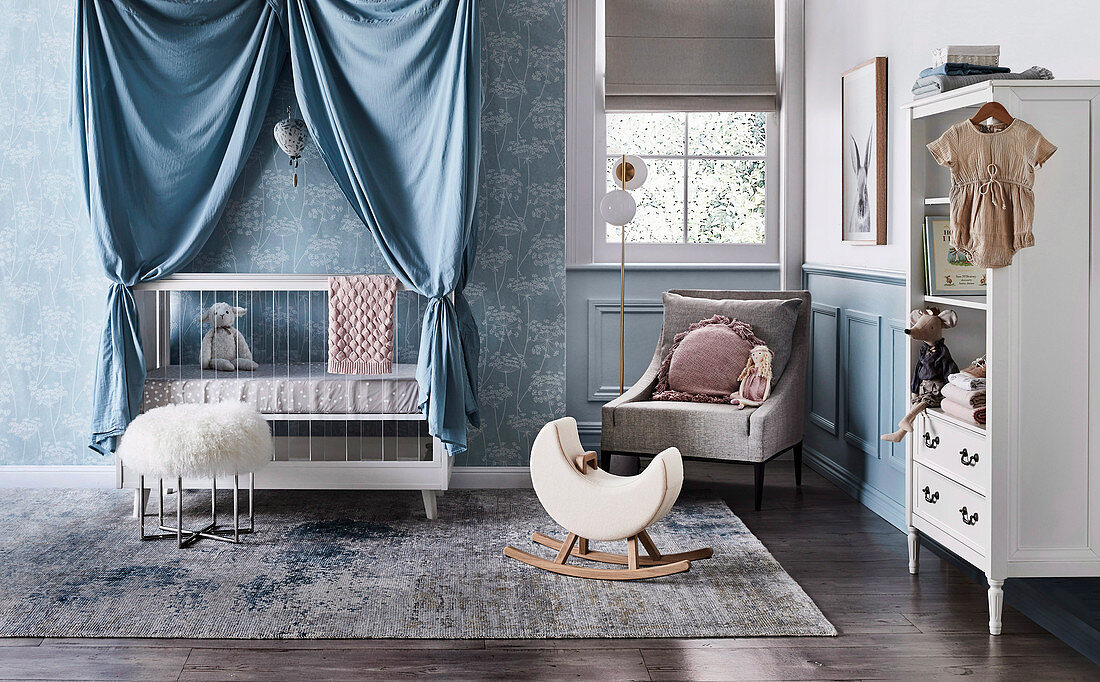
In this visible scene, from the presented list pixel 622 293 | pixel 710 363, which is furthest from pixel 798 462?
pixel 622 293

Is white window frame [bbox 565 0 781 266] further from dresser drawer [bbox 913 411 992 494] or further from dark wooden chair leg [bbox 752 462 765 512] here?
dresser drawer [bbox 913 411 992 494]

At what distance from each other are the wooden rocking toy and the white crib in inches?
30.4

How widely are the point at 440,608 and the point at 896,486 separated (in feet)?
6.09

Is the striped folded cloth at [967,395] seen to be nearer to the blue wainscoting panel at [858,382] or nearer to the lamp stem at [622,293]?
the blue wainscoting panel at [858,382]

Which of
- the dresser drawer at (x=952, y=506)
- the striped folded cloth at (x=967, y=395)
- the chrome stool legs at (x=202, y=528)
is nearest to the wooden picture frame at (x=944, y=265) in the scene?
the striped folded cloth at (x=967, y=395)

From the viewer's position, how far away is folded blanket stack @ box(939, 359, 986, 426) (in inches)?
104

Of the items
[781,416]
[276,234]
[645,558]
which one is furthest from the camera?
[276,234]

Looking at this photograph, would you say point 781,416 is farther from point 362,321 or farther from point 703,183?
point 362,321

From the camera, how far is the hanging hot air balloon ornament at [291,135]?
3.91 m

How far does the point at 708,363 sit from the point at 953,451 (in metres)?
1.49

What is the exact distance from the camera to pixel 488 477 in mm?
4238

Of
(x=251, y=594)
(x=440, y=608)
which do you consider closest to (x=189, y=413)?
(x=251, y=594)

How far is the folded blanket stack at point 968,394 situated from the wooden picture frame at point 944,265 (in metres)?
0.26

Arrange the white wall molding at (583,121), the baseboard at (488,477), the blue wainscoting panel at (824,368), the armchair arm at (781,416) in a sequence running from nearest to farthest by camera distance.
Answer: the armchair arm at (781,416) → the baseboard at (488,477) → the blue wainscoting panel at (824,368) → the white wall molding at (583,121)
